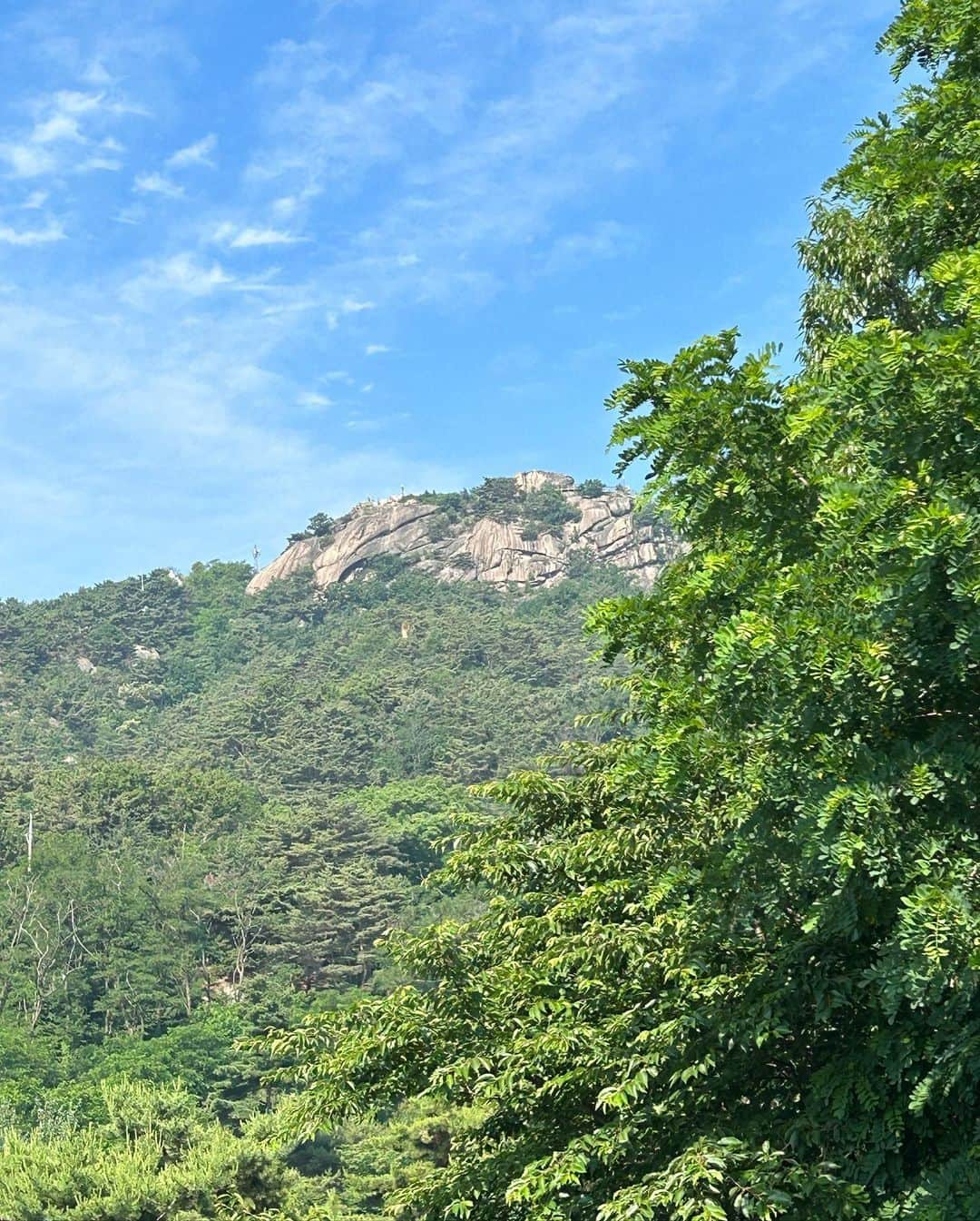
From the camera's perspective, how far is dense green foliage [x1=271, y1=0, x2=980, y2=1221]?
14.4 ft

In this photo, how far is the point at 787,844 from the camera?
4938 mm

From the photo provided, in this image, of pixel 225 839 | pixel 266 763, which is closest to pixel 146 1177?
pixel 225 839

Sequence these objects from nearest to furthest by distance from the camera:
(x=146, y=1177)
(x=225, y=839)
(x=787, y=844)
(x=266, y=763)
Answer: (x=787, y=844)
(x=146, y=1177)
(x=225, y=839)
(x=266, y=763)

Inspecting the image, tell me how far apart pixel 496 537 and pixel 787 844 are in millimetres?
124087

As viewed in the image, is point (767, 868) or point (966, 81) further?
point (966, 81)

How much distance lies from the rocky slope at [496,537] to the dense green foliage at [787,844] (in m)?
115

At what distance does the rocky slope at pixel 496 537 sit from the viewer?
126 metres

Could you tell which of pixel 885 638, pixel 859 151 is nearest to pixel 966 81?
pixel 859 151

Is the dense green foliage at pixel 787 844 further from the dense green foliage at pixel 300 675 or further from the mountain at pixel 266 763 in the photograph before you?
the dense green foliage at pixel 300 675

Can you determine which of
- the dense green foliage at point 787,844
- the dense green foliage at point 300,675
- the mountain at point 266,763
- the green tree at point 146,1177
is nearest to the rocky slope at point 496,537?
the mountain at point 266,763

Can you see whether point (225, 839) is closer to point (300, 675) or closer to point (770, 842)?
point (300, 675)

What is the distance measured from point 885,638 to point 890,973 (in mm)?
1187

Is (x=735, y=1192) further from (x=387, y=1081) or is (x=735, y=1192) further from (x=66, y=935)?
(x=66, y=935)

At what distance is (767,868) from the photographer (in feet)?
17.2
